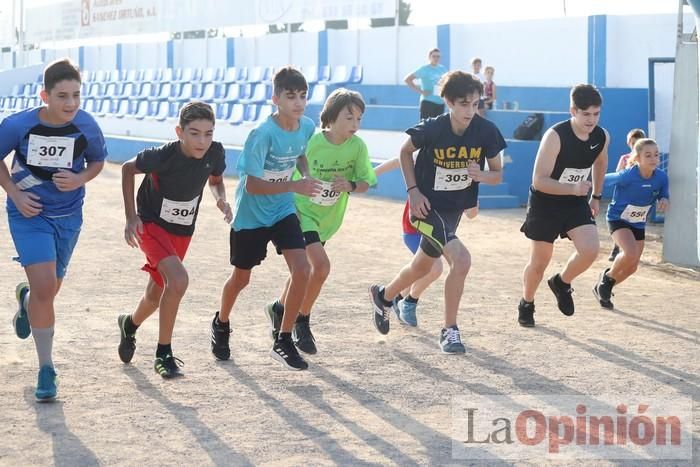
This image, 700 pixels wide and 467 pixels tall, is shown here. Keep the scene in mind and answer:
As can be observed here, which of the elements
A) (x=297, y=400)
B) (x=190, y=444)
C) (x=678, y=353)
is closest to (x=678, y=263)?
(x=678, y=353)

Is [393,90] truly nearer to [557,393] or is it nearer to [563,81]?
[563,81]

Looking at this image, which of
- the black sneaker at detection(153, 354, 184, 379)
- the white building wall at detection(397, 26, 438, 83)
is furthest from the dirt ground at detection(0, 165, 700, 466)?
the white building wall at detection(397, 26, 438, 83)

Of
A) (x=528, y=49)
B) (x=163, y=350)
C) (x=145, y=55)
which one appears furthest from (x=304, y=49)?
(x=163, y=350)

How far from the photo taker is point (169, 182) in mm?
5957

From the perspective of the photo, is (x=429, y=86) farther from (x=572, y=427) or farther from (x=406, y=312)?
(x=572, y=427)

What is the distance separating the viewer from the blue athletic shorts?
5.54 metres

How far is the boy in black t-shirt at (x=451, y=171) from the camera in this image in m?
6.64

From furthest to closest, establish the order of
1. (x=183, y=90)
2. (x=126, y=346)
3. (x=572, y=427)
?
(x=183, y=90), (x=126, y=346), (x=572, y=427)

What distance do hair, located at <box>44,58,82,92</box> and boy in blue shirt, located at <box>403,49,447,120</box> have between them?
504 inches

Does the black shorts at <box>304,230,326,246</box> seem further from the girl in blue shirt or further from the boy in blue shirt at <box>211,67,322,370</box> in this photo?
the girl in blue shirt

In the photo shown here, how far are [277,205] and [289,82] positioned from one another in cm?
69

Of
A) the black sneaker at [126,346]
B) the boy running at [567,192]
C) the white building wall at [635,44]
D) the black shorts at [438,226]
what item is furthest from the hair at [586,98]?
the white building wall at [635,44]

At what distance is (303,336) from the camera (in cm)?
666

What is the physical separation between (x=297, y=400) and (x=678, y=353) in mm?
2577
